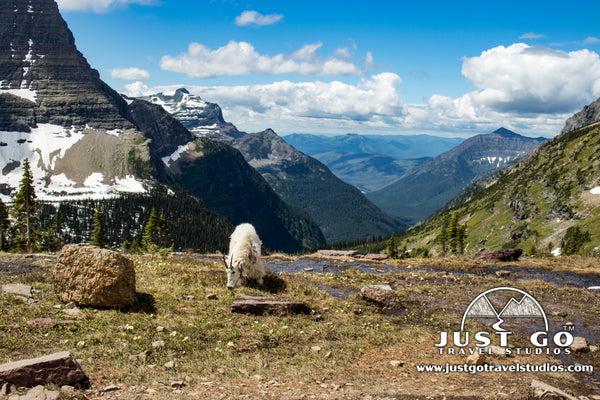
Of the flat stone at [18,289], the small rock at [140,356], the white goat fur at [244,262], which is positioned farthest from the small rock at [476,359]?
the flat stone at [18,289]

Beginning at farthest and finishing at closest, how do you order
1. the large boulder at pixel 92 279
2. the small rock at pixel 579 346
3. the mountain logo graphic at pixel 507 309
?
1. the mountain logo graphic at pixel 507 309
2. the large boulder at pixel 92 279
3. the small rock at pixel 579 346

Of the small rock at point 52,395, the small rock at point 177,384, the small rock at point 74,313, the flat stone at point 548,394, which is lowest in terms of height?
the small rock at point 177,384

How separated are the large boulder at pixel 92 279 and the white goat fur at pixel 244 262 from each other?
5.42 metres

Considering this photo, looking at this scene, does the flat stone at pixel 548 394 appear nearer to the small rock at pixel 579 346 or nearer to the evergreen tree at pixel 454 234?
the small rock at pixel 579 346

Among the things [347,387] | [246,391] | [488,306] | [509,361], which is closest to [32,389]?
[246,391]

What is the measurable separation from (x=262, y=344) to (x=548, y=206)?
437ft

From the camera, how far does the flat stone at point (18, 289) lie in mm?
14133

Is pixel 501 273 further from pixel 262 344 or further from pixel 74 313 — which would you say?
pixel 74 313

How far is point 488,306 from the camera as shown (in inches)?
704

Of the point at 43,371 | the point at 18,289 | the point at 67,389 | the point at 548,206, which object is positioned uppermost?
the point at 18,289

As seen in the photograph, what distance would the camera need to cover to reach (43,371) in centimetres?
881

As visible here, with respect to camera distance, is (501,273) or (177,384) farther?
(501,273)

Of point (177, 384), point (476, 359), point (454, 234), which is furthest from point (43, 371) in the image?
point (454, 234)

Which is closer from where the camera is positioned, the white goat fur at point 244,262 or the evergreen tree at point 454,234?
the white goat fur at point 244,262
